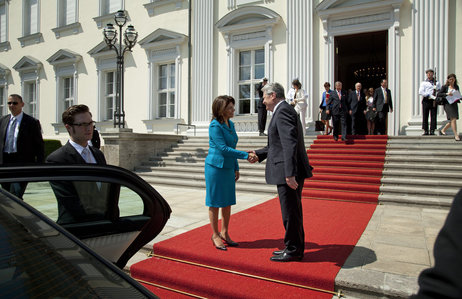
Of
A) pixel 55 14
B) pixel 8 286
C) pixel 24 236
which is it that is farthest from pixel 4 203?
pixel 55 14

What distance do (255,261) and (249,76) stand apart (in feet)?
35.6

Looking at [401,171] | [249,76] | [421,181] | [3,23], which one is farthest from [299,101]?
[3,23]

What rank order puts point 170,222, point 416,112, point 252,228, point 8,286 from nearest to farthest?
1. point 8,286
2. point 252,228
3. point 170,222
4. point 416,112

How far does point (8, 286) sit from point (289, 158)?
272 centimetres

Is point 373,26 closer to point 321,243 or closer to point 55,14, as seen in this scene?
point 321,243

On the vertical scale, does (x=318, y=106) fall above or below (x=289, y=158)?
above

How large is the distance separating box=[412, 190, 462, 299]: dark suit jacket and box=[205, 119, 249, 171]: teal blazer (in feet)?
10.0

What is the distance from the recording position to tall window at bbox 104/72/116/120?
54.5ft

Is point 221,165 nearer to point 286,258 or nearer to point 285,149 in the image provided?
point 285,149

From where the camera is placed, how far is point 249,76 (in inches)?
533

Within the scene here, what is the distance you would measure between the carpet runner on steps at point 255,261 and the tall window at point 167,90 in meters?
9.95

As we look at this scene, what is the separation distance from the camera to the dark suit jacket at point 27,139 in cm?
493

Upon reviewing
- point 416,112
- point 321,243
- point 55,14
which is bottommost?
point 321,243

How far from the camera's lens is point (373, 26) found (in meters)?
11.0
